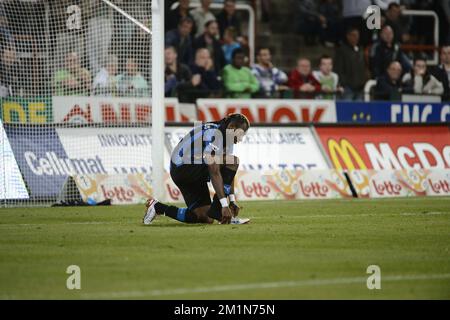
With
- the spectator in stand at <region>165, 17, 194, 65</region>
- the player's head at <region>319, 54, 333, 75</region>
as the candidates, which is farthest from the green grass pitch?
the player's head at <region>319, 54, 333, 75</region>

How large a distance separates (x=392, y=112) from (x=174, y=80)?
17.7ft

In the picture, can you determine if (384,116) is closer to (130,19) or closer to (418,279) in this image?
(130,19)

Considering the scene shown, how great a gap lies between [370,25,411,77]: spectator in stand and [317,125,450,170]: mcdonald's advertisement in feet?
13.4

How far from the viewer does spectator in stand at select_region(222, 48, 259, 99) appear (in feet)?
84.2

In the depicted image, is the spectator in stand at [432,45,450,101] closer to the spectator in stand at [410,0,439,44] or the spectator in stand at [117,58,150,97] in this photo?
the spectator in stand at [410,0,439,44]

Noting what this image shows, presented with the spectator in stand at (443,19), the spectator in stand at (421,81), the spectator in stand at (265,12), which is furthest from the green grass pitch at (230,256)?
the spectator in stand at (443,19)

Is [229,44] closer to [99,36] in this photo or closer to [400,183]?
[99,36]

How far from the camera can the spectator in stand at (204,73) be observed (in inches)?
1003

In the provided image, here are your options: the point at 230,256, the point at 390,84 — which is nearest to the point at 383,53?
the point at 390,84

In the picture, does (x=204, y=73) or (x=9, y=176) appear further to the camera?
(x=204, y=73)

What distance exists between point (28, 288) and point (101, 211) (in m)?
9.12

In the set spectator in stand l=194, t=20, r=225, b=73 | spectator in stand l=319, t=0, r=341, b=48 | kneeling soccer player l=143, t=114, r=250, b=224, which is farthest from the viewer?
A: spectator in stand l=319, t=0, r=341, b=48

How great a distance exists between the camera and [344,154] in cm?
2391

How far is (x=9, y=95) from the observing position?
21.4 metres
